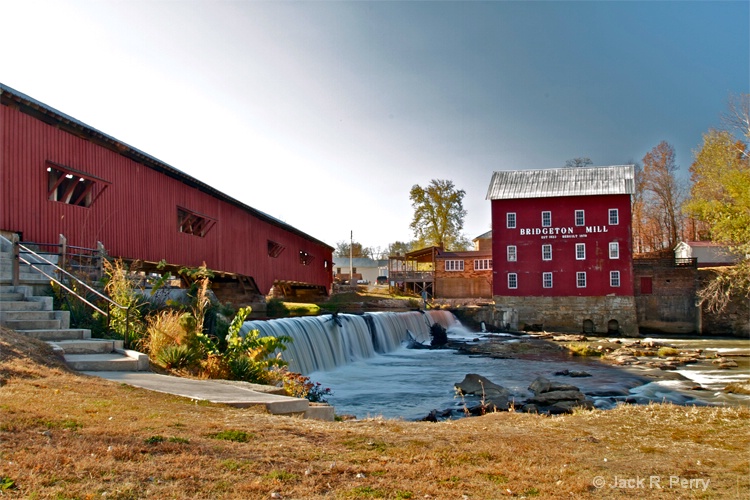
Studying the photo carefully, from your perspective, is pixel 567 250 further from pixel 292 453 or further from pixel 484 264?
pixel 292 453

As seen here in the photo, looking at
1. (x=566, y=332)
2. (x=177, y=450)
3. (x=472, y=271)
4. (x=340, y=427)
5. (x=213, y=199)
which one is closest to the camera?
(x=177, y=450)

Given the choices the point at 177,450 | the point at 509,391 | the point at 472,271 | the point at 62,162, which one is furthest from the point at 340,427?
the point at 472,271

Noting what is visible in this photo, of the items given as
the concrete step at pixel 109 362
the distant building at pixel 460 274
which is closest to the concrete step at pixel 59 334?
the concrete step at pixel 109 362

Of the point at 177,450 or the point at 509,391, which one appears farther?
the point at 509,391

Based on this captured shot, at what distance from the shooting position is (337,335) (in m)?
21.7

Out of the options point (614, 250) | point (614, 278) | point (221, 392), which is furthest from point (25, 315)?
point (614, 250)

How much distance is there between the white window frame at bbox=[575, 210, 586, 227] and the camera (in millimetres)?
38531

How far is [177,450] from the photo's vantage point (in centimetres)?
438

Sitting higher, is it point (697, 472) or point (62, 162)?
point (62, 162)

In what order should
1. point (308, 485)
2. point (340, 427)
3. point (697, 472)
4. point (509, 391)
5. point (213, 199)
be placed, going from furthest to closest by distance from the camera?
point (213, 199) < point (509, 391) < point (340, 427) < point (697, 472) < point (308, 485)

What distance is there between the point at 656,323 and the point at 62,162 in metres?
35.3

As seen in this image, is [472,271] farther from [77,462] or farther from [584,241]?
[77,462]

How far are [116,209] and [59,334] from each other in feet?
30.1

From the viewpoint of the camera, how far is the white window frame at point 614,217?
3800 centimetres
